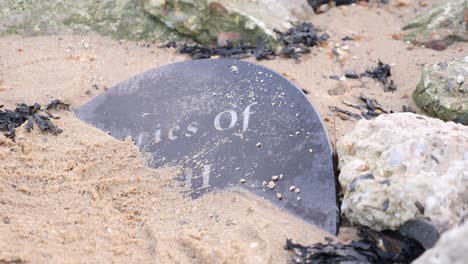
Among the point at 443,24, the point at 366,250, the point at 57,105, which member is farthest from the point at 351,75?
the point at 57,105

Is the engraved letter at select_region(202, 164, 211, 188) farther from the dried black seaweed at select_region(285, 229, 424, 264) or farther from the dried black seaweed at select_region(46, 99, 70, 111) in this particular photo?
the dried black seaweed at select_region(46, 99, 70, 111)

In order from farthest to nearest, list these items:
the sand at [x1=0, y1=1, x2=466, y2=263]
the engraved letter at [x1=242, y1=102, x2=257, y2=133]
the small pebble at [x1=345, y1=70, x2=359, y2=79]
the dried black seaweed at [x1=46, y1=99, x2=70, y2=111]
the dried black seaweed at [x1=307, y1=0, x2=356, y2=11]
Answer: the dried black seaweed at [x1=307, y1=0, x2=356, y2=11]
the small pebble at [x1=345, y1=70, x2=359, y2=79]
the dried black seaweed at [x1=46, y1=99, x2=70, y2=111]
the engraved letter at [x1=242, y1=102, x2=257, y2=133]
the sand at [x1=0, y1=1, x2=466, y2=263]

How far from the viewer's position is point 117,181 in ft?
7.72

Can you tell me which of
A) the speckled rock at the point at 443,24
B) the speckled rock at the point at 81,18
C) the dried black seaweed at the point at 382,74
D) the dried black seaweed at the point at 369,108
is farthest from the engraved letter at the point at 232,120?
the speckled rock at the point at 443,24

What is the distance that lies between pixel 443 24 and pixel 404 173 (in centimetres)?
197

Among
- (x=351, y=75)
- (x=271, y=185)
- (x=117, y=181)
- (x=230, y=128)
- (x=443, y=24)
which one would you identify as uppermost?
(x=443, y=24)

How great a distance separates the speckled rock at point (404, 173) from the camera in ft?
5.76

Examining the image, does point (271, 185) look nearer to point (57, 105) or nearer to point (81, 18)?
point (57, 105)

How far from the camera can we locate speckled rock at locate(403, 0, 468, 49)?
11.1 feet

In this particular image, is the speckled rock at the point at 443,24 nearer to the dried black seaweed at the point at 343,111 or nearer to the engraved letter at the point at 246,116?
the dried black seaweed at the point at 343,111

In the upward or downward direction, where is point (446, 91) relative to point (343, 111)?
upward

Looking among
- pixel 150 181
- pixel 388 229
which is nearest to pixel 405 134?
pixel 388 229

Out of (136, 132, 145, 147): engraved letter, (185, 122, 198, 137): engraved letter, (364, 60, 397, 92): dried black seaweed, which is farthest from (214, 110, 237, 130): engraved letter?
(364, 60, 397, 92): dried black seaweed

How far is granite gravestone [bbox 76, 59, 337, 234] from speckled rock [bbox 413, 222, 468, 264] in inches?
24.1
